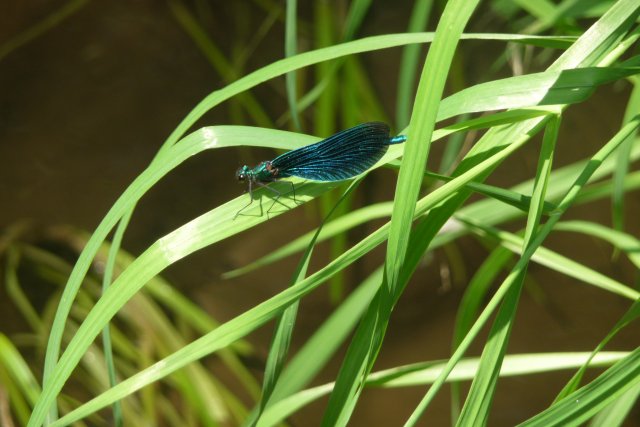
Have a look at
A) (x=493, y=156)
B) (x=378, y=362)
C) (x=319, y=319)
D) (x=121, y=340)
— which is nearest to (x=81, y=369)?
(x=121, y=340)

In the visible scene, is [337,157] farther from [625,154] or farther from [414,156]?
[625,154]

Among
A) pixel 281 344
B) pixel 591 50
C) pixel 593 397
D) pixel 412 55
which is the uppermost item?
pixel 412 55

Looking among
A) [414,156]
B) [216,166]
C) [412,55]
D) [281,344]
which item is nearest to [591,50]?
[414,156]

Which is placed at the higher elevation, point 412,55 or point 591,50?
point 412,55

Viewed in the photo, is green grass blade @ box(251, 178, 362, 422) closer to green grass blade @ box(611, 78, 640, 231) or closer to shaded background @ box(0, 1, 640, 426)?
green grass blade @ box(611, 78, 640, 231)

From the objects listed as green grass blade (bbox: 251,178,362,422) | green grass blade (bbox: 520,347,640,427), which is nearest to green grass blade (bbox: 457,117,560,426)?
green grass blade (bbox: 520,347,640,427)
